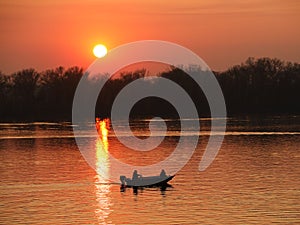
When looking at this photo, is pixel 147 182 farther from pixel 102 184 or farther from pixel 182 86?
pixel 182 86

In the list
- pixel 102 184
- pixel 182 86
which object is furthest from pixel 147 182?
pixel 182 86

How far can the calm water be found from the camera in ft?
88.1

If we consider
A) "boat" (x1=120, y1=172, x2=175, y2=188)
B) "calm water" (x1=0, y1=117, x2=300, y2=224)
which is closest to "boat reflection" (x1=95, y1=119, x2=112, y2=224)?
"calm water" (x1=0, y1=117, x2=300, y2=224)

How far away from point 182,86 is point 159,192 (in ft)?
299

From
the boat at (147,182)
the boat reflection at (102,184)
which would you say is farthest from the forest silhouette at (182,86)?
the boat at (147,182)

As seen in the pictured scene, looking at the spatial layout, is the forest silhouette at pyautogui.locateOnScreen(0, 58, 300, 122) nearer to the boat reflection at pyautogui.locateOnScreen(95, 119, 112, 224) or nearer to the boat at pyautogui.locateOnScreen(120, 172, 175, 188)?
the boat reflection at pyautogui.locateOnScreen(95, 119, 112, 224)

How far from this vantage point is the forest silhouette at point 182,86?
4643 inches

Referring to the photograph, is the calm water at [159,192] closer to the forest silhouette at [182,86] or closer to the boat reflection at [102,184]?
the boat reflection at [102,184]

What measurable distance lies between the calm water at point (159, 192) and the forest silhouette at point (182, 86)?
63.0 m

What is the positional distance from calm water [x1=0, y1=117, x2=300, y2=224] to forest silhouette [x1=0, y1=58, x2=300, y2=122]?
63.0 metres

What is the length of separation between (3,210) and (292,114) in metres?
93.6

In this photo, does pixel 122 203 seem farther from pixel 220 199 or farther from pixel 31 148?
pixel 31 148

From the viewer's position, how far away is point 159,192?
32.8 m

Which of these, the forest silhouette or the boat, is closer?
the boat
